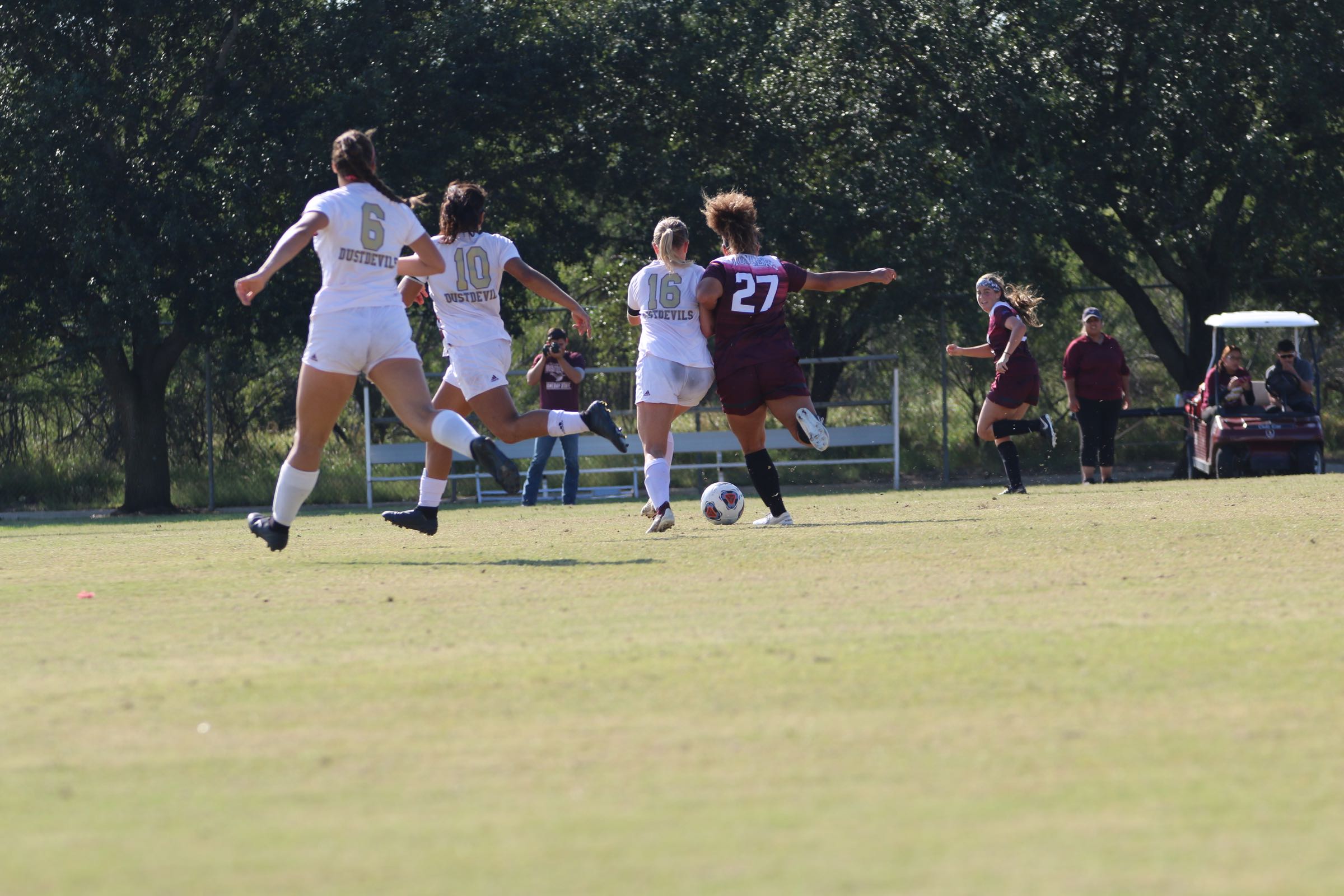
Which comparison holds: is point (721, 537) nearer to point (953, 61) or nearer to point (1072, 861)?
point (1072, 861)

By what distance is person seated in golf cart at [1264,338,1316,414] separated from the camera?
19.5 meters

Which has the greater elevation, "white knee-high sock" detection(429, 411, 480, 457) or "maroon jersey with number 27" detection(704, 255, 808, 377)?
"maroon jersey with number 27" detection(704, 255, 808, 377)

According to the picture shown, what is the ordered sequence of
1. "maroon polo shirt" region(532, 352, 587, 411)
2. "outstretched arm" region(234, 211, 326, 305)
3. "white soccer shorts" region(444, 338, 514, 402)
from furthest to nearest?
"maroon polo shirt" region(532, 352, 587, 411)
"white soccer shorts" region(444, 338, 514, 402)
"outstretched arm" region(234, 211, 326, 305)

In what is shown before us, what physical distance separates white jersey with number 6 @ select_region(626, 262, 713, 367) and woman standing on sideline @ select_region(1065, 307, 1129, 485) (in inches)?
375

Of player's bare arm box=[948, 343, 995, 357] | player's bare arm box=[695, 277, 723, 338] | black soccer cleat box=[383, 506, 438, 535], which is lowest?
black soccer cleat box=[383, 506, 438, 535]

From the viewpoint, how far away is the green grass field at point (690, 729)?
2918 millimetres

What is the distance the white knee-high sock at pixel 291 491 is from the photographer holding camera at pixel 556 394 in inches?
336

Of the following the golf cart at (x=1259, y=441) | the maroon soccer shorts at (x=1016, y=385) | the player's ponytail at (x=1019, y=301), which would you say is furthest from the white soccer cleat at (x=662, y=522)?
the golf cart at (x=1259, y=441)

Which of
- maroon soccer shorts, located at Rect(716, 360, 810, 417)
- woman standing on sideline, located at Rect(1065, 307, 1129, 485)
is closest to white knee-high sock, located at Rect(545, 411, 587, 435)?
maroon soccer shorts, located at Rect(716, 360, 810, 417)

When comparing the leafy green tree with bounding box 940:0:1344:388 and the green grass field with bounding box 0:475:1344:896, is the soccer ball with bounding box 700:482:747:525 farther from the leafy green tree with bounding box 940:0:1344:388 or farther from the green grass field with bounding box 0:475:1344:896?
the leafy green tree with bounding box 940:0:1344:388

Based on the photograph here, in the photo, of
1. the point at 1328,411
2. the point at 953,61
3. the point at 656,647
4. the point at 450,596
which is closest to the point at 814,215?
the point at 953,61

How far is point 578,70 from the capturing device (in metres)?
23.2

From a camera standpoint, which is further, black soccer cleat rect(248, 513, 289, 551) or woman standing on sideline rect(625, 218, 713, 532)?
woman standing on sideline rect(625, 218, 713, 532)

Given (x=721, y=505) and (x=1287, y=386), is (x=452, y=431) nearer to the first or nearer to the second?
(x=721, y=505)
